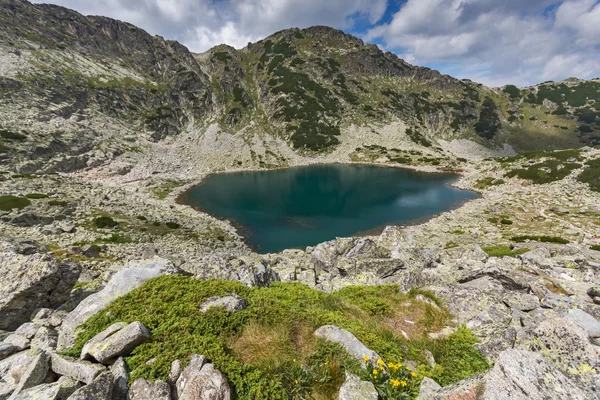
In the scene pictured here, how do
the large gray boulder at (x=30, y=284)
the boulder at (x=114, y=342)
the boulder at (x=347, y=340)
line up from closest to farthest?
the boulder at (x=114, y=342), the boulder at (x=347, y=340), the large gray boulder at (x=30, y=284)

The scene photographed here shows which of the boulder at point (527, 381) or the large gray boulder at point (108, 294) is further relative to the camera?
the large gray boulder at point (108, 294)

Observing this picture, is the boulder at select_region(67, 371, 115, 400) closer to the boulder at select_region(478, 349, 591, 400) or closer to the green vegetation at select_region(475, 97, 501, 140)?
the boulder at select_region(478, 349, 591, 400)

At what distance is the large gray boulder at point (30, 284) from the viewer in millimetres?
9641

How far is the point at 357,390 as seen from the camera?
5.69 m

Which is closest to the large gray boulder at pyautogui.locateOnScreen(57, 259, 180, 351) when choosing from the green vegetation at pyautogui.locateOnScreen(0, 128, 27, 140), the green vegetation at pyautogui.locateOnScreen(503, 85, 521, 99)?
the green vegetation at pyautogui.locateOnScreen(0, 128, 27, 140)

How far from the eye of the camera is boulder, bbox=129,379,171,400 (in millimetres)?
5395

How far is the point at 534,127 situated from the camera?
142 meters

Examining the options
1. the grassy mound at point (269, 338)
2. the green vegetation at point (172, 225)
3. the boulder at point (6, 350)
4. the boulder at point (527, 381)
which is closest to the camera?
the boulder at point (527, 381)

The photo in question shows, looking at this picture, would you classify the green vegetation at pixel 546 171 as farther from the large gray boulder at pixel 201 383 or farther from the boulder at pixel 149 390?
the boulder at pixel 149 390

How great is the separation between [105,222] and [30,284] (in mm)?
27992

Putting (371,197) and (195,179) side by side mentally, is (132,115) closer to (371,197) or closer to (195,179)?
(195,179)

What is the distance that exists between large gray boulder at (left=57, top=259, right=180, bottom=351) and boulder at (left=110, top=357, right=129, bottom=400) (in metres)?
2.18

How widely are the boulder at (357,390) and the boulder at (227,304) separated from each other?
4076 millimetres

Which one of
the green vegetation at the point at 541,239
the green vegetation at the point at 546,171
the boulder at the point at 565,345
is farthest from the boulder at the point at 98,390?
the green vegetation at the point at 546,171
